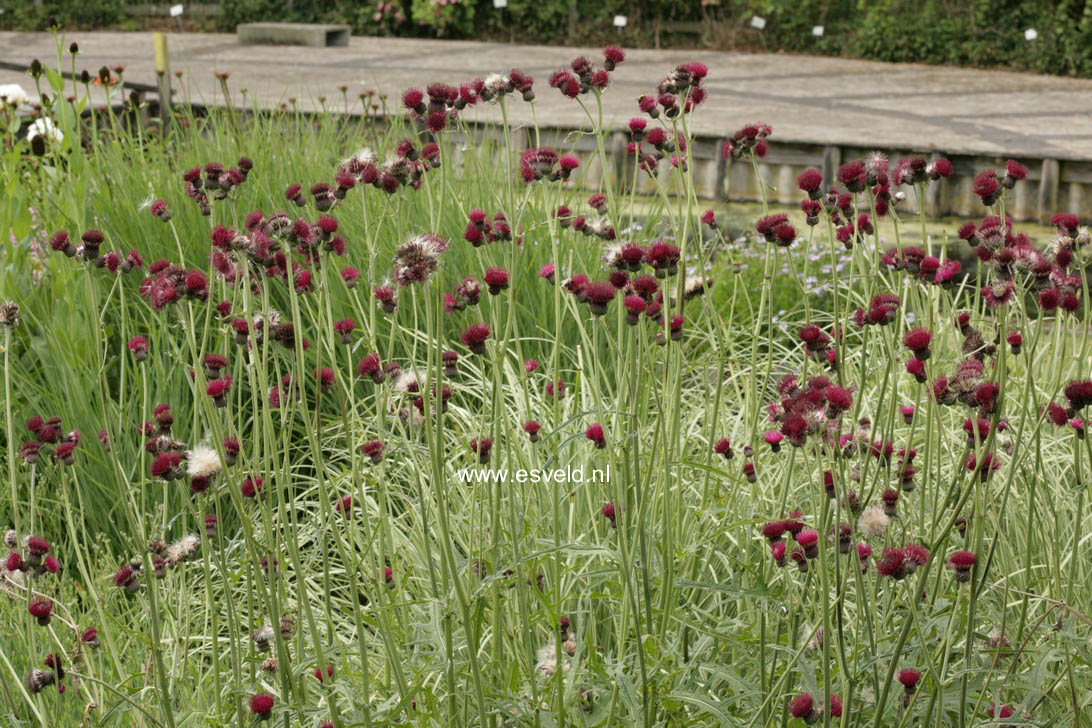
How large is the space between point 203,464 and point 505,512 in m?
1.13

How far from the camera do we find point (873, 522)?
1820mm

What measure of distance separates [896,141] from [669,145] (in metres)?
5.19

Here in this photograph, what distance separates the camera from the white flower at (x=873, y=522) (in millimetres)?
1803

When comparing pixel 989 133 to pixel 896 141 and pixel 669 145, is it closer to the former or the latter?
pixel 896 141

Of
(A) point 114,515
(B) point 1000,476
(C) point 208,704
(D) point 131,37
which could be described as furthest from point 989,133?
(D) point 131,37

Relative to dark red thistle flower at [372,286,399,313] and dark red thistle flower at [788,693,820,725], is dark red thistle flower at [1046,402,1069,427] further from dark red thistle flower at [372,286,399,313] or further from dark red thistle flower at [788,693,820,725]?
dark red thistle flower at [372,286,399,313]

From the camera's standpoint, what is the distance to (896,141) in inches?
295

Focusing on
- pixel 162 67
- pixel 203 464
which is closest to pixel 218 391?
pixel 203 464

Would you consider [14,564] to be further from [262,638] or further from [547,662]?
[547,662]

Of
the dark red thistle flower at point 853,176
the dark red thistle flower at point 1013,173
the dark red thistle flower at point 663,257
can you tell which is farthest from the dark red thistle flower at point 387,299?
the dark red thistle flower at point 1013,173

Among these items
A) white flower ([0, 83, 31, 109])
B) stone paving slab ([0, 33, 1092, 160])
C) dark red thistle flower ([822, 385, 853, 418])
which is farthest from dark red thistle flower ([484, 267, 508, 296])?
stone paving slab ([0, 33, 1092, 160])

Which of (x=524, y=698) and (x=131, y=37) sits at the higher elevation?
(x=131, y=37)

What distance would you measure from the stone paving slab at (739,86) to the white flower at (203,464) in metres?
4.55

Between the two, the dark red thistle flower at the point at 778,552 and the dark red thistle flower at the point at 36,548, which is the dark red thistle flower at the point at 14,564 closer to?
the dark red thistle flower at the point at 36,548
